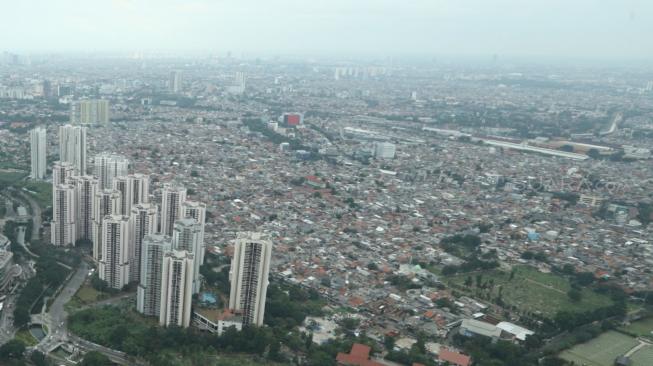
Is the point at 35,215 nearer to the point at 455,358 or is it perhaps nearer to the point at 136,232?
the point at 136,232

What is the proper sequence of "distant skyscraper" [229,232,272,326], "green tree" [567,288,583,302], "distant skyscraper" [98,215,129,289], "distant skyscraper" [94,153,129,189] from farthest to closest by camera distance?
"distant skyscraper" [94,153,129,189] → "green tree" [567,288,583,302] → "distant skyscraper" [98,215,129,289] → "distant skyscraper" [229,232,272,326]

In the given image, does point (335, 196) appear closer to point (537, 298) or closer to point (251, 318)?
point (537, 298)

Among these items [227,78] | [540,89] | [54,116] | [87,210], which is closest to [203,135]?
[54,116]

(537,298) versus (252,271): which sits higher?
(252,271)

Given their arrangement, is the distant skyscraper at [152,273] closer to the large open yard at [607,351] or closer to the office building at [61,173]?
the office building at [61,173]

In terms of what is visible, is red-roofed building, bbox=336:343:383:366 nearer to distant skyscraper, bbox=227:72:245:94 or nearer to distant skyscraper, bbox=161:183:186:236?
distant skyscraper, bbox=161:183:186:236

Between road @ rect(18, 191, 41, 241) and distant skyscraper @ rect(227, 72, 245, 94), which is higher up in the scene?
distant skyscraper @ rect(227, 72, 245, 94)

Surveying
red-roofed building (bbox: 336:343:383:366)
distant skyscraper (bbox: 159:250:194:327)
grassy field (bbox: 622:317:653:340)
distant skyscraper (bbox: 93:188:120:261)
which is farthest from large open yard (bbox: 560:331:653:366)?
distant skyscraper (bbox: 93:188:120:261)
